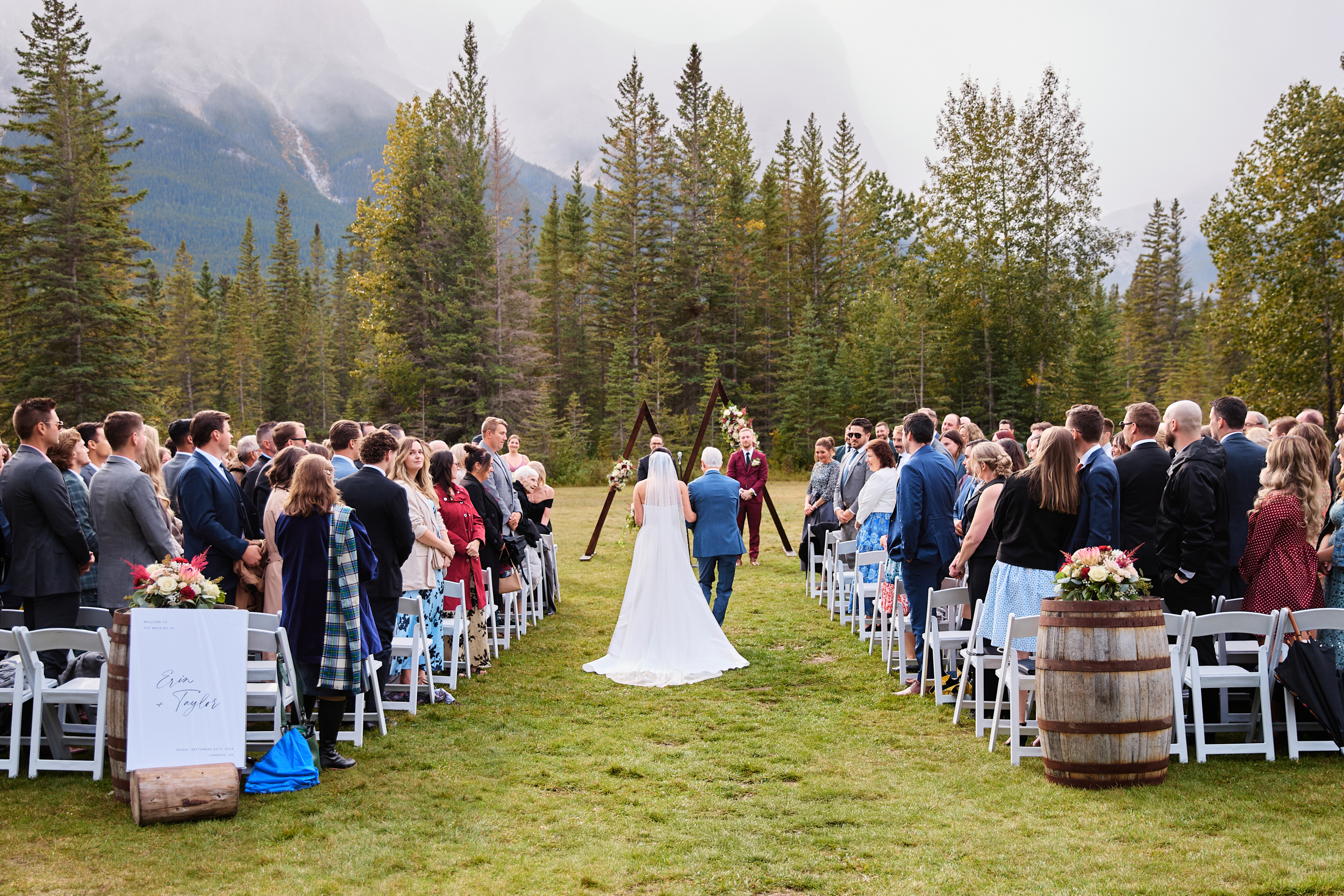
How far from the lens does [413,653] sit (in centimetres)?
671

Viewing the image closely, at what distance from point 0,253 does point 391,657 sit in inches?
1437

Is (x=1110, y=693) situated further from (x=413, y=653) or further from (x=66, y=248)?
(x=66, y=248)

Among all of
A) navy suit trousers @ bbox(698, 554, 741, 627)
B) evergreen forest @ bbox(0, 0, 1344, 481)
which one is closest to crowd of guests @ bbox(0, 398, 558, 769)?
navy suit trousers @ bbox(698, 554, 741, 627)

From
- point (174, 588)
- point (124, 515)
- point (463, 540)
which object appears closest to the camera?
point (174, 588)

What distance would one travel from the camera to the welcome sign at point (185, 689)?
470 centimetres

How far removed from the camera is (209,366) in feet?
201

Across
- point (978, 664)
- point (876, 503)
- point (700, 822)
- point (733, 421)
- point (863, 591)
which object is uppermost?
point (733, 421)

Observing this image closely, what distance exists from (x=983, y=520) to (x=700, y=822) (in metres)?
3.16

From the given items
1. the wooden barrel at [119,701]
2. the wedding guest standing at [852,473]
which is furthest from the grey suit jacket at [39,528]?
the wedding guest standing at [852,473]

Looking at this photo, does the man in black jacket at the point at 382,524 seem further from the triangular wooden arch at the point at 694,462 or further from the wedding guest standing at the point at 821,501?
the triangular wooden arch at the point at 694,462

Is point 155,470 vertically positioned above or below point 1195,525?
above

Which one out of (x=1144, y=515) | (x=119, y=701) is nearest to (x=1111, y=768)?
(x=1144, y=515)

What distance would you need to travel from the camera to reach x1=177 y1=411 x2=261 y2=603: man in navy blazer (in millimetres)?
6266

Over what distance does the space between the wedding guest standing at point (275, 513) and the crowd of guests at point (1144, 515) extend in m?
4.48
